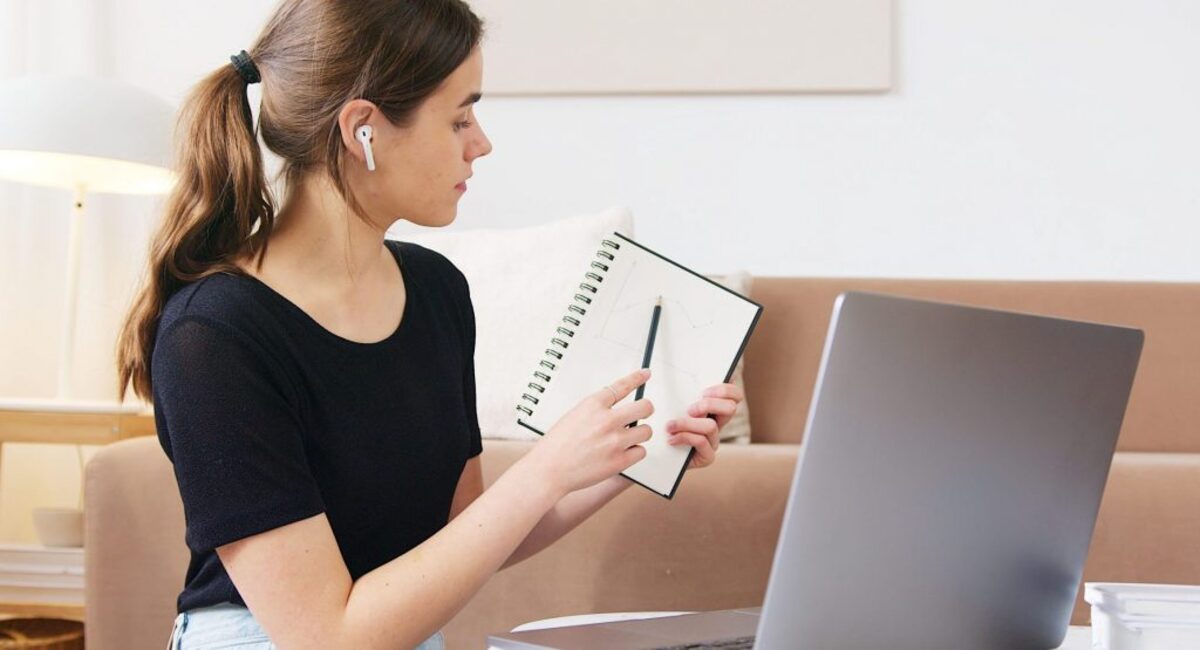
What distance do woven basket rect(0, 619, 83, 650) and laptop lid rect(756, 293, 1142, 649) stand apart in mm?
1671

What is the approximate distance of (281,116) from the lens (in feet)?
3.50

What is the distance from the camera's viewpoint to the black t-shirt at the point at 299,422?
36.2 inches

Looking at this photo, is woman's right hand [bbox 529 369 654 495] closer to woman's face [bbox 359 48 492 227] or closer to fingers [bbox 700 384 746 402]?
fingers [bbox 700 384 746 402]

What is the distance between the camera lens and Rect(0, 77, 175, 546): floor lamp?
2.02 metres

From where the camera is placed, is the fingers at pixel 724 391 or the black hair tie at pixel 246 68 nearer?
the fingers at pixel 724 391

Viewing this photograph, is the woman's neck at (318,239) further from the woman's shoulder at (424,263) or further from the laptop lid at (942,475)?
the laptop lid at (942,475)

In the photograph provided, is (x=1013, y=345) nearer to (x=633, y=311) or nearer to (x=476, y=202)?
(x=633, y=311)

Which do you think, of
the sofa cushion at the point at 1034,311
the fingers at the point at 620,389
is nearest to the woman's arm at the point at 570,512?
the fingers at the point at 620,389

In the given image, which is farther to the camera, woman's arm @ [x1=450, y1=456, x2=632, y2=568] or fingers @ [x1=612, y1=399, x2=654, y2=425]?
woman's arm @ [x1=450, y1=456, x2=632, y2=568]

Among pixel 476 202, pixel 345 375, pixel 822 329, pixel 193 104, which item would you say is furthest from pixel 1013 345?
pixel 476 202

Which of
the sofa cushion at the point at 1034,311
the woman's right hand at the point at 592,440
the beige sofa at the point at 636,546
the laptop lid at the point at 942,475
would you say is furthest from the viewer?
the sofa cushion at the point at 1034,311

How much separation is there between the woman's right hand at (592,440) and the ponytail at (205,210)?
12.5 inches

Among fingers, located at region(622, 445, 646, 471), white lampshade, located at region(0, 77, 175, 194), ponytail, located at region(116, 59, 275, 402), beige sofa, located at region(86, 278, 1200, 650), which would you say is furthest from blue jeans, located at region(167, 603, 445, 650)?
white lampshade, located at region(0, 77, 175, 194)

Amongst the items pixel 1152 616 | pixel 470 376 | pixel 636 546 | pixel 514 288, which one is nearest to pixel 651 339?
pixel 470 376
